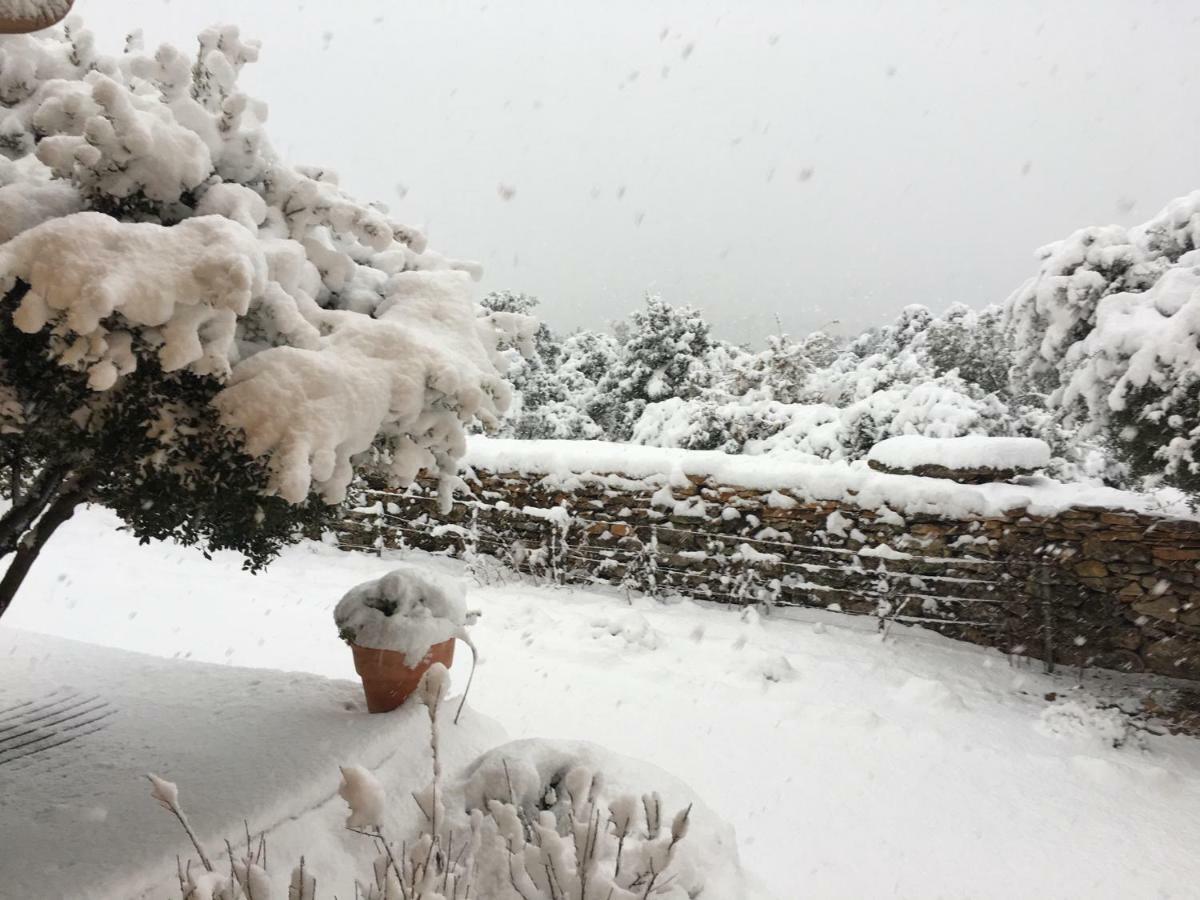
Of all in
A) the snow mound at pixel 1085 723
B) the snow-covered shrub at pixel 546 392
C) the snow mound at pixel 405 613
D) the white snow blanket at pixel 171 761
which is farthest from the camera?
the snow-covered shrub at pixel 546 392

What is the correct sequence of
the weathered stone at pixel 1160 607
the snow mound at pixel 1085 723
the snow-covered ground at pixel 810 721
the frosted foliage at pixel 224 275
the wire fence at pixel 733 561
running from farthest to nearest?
the wire fence at pixel 733 561 → the weathered stone at pixel 1160 607 → the snow mound at pixel 1085 723 → the snow-covered ground at pixel 810 721 → the frosted foliage at pixel 224 275

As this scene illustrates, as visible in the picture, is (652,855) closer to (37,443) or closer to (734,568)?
(37,443)

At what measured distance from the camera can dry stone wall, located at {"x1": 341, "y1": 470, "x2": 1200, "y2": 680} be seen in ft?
15.2

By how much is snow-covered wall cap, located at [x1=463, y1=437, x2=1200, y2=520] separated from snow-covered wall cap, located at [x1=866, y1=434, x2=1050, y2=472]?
167 mm

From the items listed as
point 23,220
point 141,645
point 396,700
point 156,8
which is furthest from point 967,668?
point 156,8

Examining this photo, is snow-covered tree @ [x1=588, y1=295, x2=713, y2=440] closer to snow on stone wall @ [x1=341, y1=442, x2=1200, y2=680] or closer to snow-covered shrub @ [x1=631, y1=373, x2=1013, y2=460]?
snow-covered shrub @ [x1=631, y1=373, x2=1013, y2=460]

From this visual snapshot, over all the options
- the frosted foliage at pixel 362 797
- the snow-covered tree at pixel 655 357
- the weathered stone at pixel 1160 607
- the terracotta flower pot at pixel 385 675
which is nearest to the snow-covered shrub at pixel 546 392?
the snow-covered tree at pixel 655 357

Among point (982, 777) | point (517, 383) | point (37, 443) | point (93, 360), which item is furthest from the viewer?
point (517, 383)

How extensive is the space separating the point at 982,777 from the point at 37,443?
424 centimetres

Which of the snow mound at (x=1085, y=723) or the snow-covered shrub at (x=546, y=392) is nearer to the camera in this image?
the snow mound at (x=1085, y=723)

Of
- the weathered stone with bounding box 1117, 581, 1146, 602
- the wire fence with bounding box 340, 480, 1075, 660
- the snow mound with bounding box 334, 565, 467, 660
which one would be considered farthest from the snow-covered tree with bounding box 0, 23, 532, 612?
the weathered stone with bounding box 1117, 581, 1146, 602

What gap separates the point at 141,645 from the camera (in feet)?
15.8

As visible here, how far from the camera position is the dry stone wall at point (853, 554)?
463cm

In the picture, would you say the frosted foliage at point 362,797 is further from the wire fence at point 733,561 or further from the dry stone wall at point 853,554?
the dry stone wall at point 853,554
